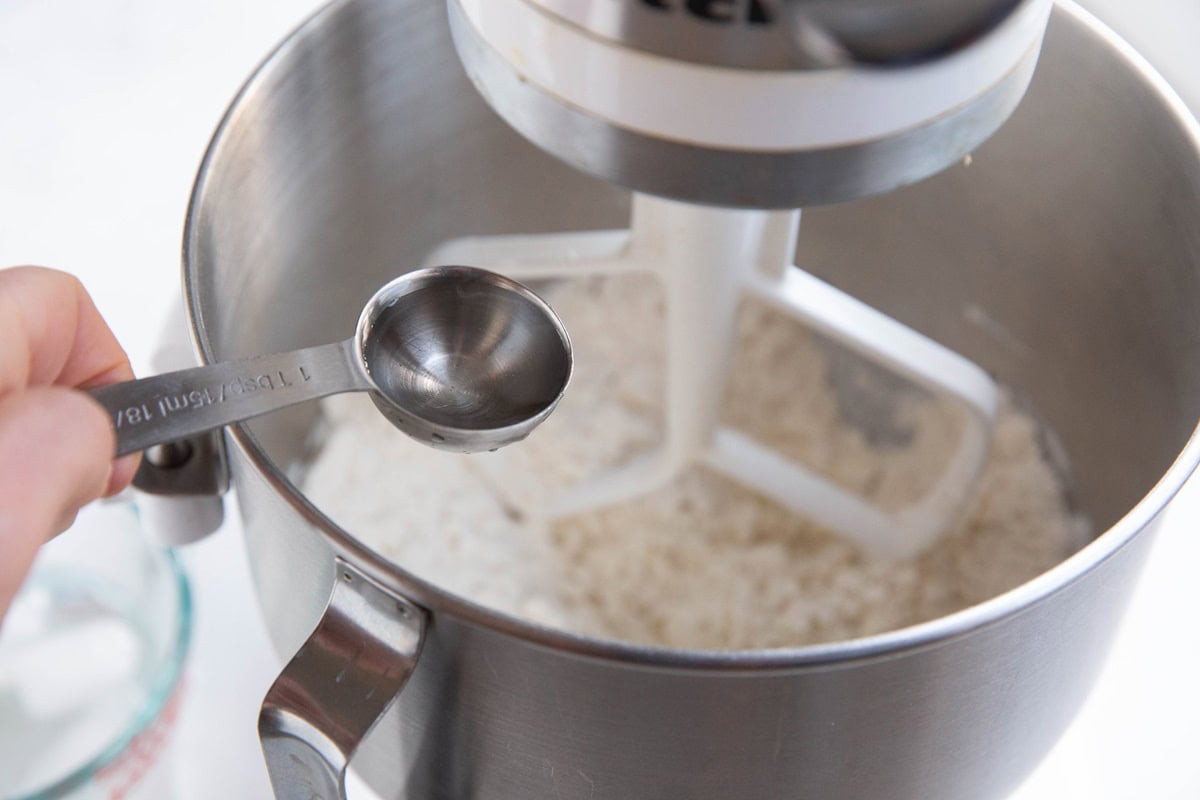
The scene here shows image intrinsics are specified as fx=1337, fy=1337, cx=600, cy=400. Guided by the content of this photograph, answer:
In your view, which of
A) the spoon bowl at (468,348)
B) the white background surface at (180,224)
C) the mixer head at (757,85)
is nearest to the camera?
the mixer head at (757,85)

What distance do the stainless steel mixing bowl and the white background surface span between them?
8cm

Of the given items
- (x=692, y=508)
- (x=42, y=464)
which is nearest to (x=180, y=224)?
(x=692, y=508)

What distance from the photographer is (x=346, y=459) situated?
2.31 feet

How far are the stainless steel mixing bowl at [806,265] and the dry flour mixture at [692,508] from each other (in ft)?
0.13

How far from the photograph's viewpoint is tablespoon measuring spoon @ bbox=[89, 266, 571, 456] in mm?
411

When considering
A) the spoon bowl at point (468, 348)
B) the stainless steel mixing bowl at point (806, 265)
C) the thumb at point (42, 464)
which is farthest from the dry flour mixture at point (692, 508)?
the thumb at point (42, 464)

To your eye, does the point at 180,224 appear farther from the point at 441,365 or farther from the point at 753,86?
the point at 753,86

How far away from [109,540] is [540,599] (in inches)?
8.2

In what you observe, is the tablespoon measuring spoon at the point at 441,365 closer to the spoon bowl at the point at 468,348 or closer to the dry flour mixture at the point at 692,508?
the spoon bowl at the point at 468,348

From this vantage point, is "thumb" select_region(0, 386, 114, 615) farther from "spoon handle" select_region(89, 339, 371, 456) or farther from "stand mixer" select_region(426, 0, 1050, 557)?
"stand mixer" select_region(426, 0, 1050, 557)

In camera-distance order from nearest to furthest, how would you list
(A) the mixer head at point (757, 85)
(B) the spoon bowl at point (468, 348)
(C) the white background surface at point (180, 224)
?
(A) the mixer head at point (757, 85)
(B) the spoon bowl at point (468, 348)
(C) the white background surface at point (180, 224)

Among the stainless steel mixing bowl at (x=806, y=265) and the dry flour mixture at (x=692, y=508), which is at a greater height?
the stainless steel mixing bowl at (x=806, y=265)

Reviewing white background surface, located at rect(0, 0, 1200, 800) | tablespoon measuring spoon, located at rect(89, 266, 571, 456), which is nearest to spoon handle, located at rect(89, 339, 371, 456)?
tablespoon measuring spoon, located at rect(89, 266, 571, 456)

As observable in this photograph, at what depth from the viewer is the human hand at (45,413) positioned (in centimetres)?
33
